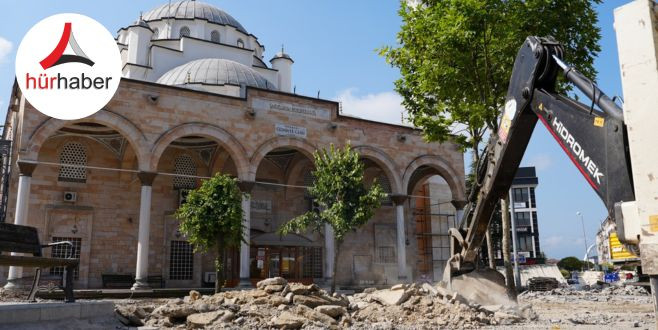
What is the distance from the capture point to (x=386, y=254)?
25.8m

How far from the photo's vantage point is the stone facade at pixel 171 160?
59.9ft

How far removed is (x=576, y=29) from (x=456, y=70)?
3.10 meters

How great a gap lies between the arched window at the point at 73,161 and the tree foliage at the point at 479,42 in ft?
43.9

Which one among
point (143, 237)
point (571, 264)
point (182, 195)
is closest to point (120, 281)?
point (143, 237)

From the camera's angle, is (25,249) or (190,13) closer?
(25,249)

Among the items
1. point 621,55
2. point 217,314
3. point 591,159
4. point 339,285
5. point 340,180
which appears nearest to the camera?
point 621,55

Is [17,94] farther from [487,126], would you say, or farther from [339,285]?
[487,126]

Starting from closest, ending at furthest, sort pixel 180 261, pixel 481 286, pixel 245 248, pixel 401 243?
pixel 481 286 → pixel 245 248 → pixel 180 261 → pixel 401 243

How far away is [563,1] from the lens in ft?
42.0

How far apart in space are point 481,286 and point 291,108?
552 inches

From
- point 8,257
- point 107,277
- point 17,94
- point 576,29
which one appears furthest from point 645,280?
point 17,94

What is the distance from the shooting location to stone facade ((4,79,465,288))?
18.2m

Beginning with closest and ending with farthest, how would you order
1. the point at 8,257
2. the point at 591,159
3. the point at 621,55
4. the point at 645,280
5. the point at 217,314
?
the point at 621,55
the point at 591,159
the point at 8,257
the point at 217,314
the point at 645,280

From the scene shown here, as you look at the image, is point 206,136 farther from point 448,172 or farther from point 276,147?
point 448,172
